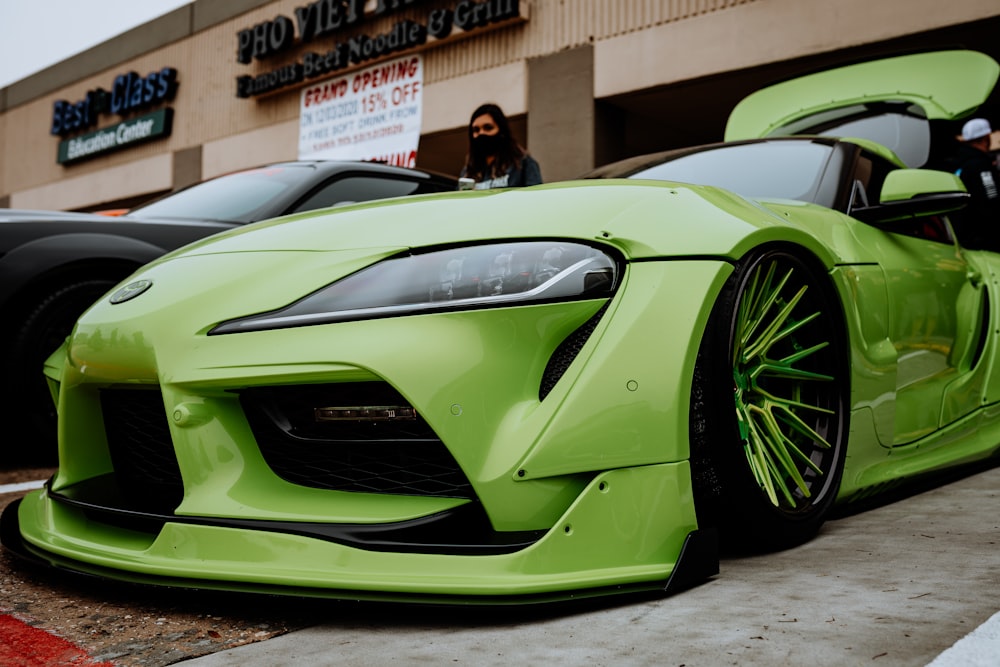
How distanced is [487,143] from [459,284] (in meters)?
3.10

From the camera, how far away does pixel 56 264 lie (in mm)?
3617

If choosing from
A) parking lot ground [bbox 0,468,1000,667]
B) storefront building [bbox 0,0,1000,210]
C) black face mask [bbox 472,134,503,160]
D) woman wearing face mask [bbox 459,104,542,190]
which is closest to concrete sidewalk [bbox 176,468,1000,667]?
parking lot ground [bbox 0,468,1000,667]

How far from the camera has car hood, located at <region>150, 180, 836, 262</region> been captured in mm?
1985

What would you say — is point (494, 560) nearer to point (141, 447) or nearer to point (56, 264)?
point (141, 447)

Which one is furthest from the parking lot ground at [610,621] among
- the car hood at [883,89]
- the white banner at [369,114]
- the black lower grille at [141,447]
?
the white banner at [369,114]

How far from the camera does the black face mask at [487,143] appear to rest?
4863mm

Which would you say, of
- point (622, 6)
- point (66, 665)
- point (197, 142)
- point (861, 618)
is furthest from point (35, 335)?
point (197, 142)

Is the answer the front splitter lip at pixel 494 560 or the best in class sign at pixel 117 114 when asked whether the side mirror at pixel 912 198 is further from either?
the best in class sign at pixel 117 114

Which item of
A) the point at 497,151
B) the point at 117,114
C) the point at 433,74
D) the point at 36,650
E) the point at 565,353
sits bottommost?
the point at 36,650

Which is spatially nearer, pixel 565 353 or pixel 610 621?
pixel 610 621

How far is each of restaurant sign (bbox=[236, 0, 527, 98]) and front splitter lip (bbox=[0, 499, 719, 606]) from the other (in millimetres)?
11579

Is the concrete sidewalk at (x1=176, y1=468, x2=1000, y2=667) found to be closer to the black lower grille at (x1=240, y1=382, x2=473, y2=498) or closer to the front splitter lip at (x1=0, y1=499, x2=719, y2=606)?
the front splitter lip at (x1=0, y1=499, x2=719, y2=606)

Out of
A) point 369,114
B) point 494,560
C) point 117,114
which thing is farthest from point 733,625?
point 117,114

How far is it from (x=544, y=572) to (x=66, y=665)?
81 cm
